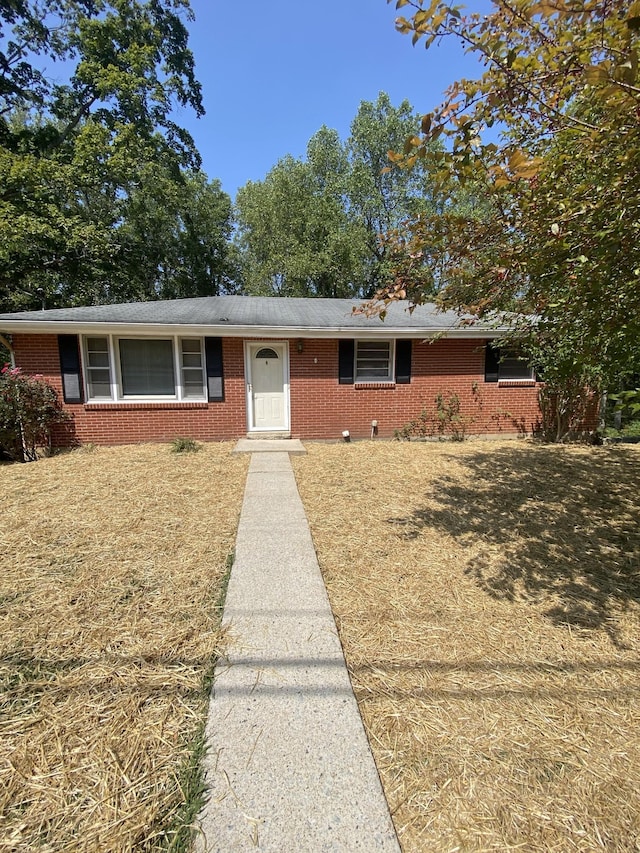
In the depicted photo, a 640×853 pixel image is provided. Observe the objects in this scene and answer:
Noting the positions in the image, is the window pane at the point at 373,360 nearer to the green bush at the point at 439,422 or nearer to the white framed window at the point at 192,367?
the green bush at the point at 439,422

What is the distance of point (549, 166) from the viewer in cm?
252

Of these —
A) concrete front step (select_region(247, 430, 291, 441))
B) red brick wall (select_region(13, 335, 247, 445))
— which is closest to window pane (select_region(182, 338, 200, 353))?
red brick wall (select_region(13, 335, 247, 445))

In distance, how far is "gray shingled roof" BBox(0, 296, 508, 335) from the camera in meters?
7.64

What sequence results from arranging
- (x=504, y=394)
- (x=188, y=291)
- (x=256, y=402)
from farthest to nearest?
(x=188, y=291), (x=504, y=394), (x=256, y=402)

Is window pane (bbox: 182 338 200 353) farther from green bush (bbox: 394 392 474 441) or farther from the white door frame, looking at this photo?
green bush (bbox: 394 392 474 441)

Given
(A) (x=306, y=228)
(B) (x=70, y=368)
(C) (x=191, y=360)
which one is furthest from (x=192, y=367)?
(A) (x=306, y=228)

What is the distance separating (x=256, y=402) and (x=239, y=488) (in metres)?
3.58

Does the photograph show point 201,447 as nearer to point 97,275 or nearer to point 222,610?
point 222,610

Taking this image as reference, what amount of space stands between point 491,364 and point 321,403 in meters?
4.11

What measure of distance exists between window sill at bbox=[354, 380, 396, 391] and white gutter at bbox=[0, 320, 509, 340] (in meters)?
1.00

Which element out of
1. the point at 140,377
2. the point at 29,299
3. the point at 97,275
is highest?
the point at 97,275

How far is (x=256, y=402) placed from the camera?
8875 millimetres

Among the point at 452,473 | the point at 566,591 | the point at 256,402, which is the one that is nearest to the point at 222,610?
the point at 566,591

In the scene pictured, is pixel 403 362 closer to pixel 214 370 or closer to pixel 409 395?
pixel 409 395
